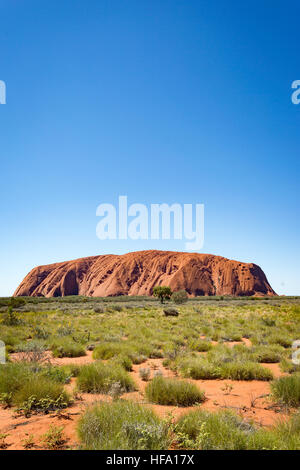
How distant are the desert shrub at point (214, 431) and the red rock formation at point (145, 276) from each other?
97.3 m

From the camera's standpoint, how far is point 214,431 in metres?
3.49

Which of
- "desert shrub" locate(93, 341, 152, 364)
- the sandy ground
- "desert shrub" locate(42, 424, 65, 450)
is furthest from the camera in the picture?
"desert shrub" locate(93, 341, 152, 364)

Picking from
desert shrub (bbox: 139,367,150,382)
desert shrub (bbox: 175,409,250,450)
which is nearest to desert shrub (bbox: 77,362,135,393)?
desert shrub (bbox: 139,367,150,382)

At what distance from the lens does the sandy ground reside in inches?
153

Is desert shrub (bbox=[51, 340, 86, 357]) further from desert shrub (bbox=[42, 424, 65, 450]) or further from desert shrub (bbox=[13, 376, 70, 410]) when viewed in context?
desert shrub (bbox=[42, 424, 65, 450])

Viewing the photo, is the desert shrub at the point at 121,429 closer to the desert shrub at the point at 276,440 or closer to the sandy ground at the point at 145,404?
the sandy ground at the point at 145,404

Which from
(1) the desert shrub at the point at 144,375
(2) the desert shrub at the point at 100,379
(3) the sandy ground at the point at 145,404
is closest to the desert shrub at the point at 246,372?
(3) the sandy ground at the point at 145,404

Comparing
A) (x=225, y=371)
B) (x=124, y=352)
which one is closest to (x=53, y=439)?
(x=225, y=371)

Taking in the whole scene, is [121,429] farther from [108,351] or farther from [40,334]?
[40,334]

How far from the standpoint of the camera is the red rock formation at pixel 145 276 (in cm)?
10375

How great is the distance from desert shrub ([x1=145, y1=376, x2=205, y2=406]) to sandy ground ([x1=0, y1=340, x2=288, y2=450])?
165mm

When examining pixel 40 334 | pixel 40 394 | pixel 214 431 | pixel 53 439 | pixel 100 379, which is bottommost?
pixel 40 334

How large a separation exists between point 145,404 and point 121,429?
6.19 feet
